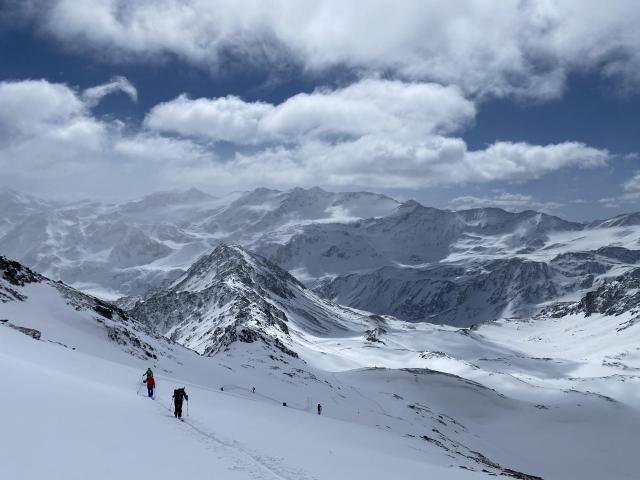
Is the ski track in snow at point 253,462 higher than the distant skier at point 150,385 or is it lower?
lower

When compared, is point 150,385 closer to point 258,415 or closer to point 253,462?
point 258,415

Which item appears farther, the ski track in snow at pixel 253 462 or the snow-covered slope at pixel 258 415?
the ski track in snow at pixel 253 462

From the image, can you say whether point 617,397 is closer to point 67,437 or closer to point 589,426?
point 589,426

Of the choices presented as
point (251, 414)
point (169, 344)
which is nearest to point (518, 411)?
point (169, 344)

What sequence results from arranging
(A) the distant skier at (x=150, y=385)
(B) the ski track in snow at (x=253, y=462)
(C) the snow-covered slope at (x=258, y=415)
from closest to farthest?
(C) the snow-covered slope at (x=258, y=415), (B) the ski track in snow at (x=253, y=462), (A) the distant skier at (x=150, y=385)

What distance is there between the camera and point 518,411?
13012 cm

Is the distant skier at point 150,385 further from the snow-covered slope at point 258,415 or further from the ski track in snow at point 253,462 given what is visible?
the ski track in snow at point 253,462

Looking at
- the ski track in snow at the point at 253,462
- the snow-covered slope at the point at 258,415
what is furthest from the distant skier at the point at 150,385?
the ski track in snow at the point at 253,462

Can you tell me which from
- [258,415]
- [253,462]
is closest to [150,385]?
[258,415]

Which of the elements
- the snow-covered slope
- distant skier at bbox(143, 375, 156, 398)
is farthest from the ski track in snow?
distant skier at bbox(143, 375, 156, 398)

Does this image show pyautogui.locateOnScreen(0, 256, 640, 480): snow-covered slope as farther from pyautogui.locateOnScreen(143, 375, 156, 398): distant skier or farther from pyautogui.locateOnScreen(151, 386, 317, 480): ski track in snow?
pyautogui.locateOnScreen(143, 375, 156, 398): distant skier

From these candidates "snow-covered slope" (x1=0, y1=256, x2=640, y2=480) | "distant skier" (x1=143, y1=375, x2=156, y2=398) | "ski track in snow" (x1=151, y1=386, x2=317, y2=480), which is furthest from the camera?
"distant skier" (x1=143, y1=375, x2=156, y2=398)

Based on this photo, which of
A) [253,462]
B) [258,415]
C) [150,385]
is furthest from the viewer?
[258,415]

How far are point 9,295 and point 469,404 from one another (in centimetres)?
10239
